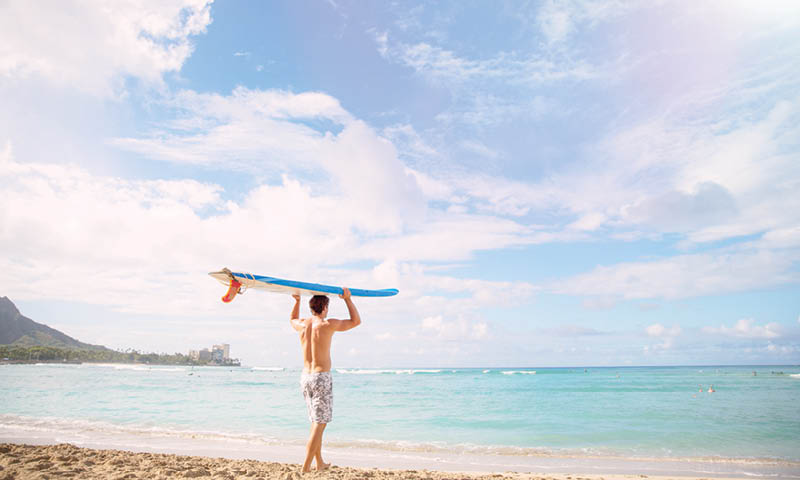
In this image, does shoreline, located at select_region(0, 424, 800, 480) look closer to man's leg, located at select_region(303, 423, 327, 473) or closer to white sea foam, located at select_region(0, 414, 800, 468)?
white sea foam, located at select_region(0, 414, 800, 468)

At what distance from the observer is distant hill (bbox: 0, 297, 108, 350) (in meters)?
147

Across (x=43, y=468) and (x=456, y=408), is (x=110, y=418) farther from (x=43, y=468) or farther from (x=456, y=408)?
(x=456, y=408)

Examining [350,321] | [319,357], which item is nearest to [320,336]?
[319,357]

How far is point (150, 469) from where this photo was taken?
543 centimetres

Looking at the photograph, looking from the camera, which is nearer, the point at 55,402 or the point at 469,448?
the point at 469,448

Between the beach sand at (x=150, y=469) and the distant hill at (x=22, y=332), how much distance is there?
17900cm

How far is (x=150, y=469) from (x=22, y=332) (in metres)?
204

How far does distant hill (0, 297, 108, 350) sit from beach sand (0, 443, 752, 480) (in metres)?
179

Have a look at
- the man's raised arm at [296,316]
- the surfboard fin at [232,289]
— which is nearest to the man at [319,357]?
the man's raised arm at [296,316]

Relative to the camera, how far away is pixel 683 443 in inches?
388

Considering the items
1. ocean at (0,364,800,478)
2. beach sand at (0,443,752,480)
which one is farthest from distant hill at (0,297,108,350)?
beach sand at (0,443,752,480)

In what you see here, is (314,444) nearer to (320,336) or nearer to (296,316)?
(320,336)

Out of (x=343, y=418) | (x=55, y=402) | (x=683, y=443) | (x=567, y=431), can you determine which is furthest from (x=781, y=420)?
(x=55, y=402)

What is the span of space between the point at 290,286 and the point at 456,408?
14916 mm
